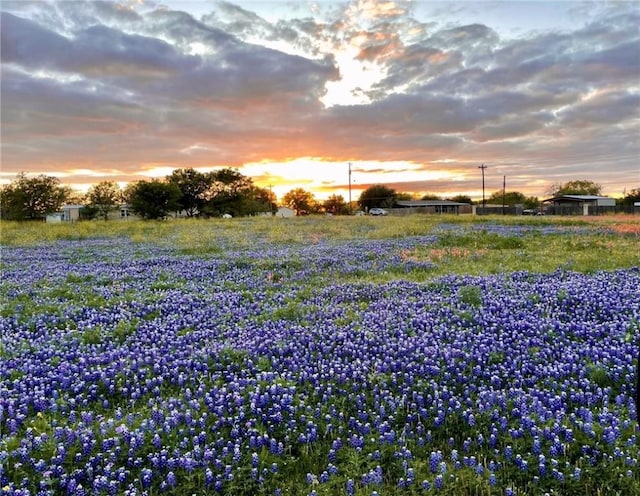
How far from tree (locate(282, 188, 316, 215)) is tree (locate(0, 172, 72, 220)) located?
94.4 metres

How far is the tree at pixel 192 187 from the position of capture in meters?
87.2

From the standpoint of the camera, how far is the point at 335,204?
479ft

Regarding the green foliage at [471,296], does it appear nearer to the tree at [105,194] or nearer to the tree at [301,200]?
the tree at [105,194]

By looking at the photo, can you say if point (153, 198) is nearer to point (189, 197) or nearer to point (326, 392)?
point (189, 197)

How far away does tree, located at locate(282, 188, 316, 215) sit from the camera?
151000mm

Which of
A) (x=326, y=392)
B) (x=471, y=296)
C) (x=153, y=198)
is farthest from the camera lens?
(x=153, y=198)

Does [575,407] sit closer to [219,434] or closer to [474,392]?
[474,392]

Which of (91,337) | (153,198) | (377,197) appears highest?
(377,197)

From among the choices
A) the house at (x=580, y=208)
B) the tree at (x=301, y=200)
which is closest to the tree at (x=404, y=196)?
the tree at (x=301, y=200)

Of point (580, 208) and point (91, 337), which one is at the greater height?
point (580, 208)

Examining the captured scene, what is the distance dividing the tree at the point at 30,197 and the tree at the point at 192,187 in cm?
2830

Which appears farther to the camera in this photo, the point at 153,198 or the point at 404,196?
the point at 404,196

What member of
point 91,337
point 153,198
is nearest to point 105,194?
point 153,198

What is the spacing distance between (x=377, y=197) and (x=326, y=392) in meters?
134
